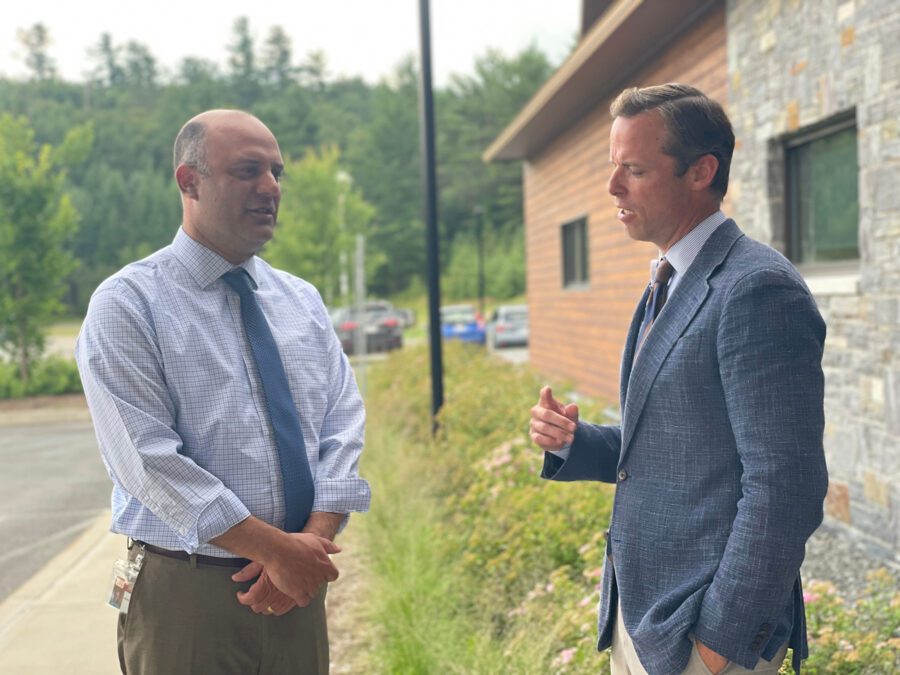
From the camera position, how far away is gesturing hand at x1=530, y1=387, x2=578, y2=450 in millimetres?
2168

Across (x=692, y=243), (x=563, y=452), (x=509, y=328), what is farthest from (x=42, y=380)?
(x=692, y=243)

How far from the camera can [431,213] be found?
8.18 m

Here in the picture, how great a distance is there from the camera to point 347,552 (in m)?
5.94

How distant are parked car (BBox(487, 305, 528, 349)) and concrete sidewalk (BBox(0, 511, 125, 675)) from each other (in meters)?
24.1

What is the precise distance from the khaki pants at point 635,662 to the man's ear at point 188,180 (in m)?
1.50

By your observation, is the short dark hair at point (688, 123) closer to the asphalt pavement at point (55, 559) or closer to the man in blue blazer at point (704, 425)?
the man in blue blazer at point (704, 425)

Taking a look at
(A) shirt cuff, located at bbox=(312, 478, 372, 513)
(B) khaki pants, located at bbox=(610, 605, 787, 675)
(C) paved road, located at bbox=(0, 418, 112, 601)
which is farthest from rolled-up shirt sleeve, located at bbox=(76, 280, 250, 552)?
(C) paved road, located at bbox=(0, 418, 112, 601)

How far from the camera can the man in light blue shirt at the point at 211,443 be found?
212cm

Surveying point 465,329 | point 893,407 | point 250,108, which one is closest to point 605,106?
point 893,407

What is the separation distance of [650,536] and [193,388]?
1.15m

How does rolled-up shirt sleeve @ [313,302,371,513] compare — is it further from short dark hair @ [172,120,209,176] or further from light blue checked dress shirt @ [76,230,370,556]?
short dark hair @ [172,120,209,176]

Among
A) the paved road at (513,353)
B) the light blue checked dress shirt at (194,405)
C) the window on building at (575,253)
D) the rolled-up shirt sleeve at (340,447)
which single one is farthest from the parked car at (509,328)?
the light blue checked dress shirt at (194,405)

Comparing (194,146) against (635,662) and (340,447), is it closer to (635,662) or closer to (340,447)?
(340,447)

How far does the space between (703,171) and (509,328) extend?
1123 inches
